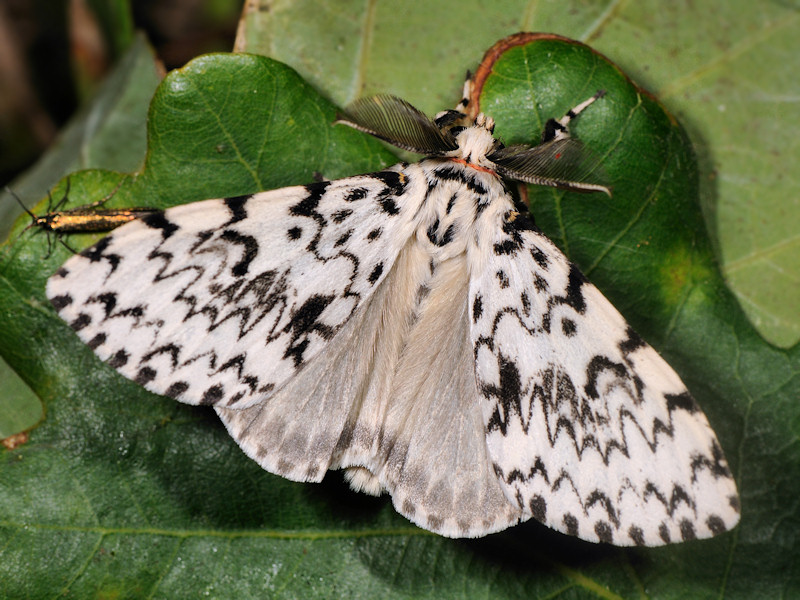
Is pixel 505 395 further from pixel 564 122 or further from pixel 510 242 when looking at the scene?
pixel 564 122

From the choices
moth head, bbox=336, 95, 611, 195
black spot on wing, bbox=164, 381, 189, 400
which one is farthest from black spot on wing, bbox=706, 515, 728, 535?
black spot on wing, bbox=164, 381, 189, 400

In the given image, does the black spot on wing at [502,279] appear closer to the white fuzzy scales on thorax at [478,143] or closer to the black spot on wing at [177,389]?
the white fuzzy scales on thorax at [478,143]

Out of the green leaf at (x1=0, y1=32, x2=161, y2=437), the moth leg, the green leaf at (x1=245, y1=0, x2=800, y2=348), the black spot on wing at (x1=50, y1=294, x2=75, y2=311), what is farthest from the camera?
the green leaf at (x1=0, y1=32, x2=161, y2=437)

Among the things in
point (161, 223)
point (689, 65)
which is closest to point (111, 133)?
point (161, 223)

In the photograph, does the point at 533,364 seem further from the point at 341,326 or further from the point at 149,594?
the point at 149,594

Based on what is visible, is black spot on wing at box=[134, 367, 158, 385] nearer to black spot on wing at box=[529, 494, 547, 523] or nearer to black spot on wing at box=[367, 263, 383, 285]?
black spot on wing at box=[367, 263, 383, 285]

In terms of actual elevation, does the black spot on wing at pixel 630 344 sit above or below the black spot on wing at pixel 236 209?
below

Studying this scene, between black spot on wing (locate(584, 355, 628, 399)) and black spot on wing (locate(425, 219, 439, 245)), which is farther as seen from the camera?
black spot on wing (locate(425, 219, 439, 245))

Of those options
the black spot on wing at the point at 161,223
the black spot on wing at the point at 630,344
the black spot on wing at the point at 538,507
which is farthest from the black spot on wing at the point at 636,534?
A: the black spot on wing at the point at 161,223

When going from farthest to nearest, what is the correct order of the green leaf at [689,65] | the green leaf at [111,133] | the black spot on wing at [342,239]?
the green leaf at [111,133]
the green leaf at [689,65]
the black spot on wing at [342,239]
